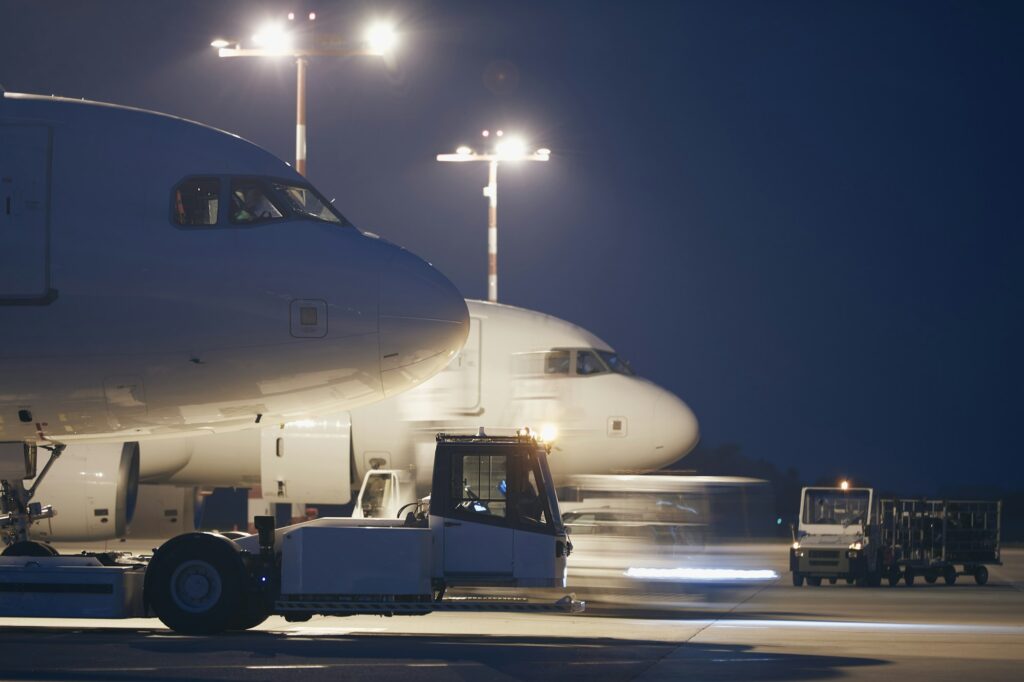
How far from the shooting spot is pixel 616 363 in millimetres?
26844

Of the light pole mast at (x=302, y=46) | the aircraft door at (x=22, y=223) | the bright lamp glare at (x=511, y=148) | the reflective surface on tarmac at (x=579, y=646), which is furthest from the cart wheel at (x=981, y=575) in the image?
the aircraft door at (x=22, y=223)

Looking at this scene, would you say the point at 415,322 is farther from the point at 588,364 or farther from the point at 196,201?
the point at 588,364

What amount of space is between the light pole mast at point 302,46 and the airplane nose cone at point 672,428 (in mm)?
9624

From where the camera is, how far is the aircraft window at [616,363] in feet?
87.5

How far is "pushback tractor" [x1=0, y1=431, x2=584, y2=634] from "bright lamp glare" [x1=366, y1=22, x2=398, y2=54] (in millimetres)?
17172

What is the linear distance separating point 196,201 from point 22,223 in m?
1.77

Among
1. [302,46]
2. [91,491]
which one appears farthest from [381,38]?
[91,491]

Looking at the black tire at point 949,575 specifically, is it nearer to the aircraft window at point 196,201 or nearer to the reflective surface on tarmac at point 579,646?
the reflective surface on tarmac at point 579,646

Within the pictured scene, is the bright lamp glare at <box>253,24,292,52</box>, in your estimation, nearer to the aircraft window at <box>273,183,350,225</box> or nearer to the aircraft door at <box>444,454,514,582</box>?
the aircraft window at <box>273,183,350,225</box>

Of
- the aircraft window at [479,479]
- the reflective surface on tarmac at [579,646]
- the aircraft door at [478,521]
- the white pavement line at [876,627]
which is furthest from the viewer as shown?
the white pavement line at [876,627]

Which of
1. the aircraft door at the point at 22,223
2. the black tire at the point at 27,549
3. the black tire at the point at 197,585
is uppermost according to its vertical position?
the aircraft door at the point at 22,223

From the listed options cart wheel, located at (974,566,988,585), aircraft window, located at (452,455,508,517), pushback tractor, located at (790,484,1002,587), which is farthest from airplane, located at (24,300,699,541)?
cart wheel, located at (974,566,988,585)

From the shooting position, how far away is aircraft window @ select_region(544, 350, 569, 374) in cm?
2616

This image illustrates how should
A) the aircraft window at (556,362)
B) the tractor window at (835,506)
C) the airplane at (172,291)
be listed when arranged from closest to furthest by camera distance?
1. the airplane at (172,291)
2. the aircraft window at (556,362)
3. the tractor window at (835,506)
